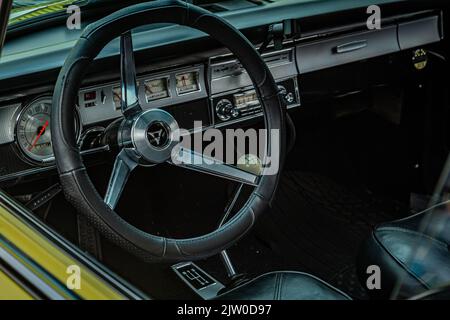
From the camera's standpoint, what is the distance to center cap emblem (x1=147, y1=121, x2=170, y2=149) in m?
1.93

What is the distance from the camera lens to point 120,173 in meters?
1.94

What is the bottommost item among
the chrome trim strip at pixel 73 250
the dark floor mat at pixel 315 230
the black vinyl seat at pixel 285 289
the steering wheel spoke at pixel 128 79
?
the dark floor mat at pixel 315 230

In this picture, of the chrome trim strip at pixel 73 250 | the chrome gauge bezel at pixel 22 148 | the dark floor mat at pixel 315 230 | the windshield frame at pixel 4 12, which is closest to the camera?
the chrome trim strip at pixel 73 250

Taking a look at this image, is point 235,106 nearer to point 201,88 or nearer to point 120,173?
point 201,88

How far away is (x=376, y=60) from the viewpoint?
2.98m

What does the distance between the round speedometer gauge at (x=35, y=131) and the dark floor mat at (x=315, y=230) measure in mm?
1034

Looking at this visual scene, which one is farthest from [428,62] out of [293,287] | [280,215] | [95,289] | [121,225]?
[95,289]

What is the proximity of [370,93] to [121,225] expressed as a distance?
5.93 feet

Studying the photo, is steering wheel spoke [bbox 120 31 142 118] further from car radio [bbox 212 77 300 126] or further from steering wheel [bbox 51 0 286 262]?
car radio [bbox 212 77 300 126]

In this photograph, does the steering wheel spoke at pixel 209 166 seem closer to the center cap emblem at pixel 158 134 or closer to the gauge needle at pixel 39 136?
the center cap emblem at pixel 158 134

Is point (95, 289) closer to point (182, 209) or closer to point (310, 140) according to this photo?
point (182, 209)

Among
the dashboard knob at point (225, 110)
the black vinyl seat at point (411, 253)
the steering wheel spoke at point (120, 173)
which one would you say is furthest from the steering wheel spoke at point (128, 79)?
the black vinyl seat at point (411, 253)

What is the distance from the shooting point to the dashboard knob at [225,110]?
8.09 ft

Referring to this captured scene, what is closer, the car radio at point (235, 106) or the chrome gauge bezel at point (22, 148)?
the chrome gauge bezel at point (22, 148)
